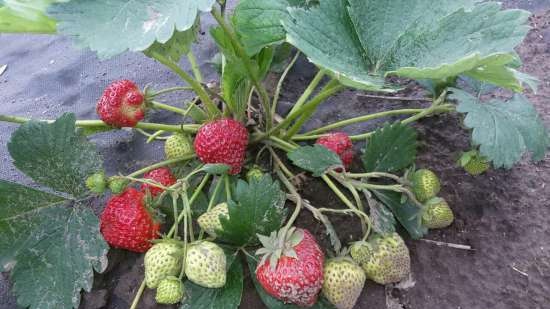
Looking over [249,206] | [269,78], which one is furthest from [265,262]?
[269,78]

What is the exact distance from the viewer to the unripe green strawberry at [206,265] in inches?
29.8

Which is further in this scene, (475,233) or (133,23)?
(475,233)

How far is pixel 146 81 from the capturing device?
1452mm

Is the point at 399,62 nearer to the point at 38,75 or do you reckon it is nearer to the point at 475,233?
the point at 475,233

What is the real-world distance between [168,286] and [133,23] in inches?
15.8

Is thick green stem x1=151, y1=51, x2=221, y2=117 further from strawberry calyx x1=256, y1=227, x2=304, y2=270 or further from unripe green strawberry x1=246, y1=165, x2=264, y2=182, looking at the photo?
strawberry calyx x1=256, y1=227, x2=304, y2=270

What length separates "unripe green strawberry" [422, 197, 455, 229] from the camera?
879 mm

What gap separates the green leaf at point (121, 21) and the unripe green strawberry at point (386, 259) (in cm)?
47

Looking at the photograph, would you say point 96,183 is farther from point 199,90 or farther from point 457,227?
point 457,227

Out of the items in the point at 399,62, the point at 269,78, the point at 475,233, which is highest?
the point at 399,62

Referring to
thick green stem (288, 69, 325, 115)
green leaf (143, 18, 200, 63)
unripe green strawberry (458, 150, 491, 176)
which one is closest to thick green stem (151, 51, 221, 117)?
green leaf (143, 18, 200, 63)

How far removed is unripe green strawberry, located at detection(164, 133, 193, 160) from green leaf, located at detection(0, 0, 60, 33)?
327 mm

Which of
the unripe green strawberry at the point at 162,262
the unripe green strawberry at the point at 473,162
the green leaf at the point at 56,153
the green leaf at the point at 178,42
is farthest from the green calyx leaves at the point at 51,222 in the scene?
the unripe green strawberry at the point at 473,162

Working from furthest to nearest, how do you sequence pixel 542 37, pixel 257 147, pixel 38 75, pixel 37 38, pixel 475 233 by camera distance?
pixel 37 38 < pixel 38 75 < pixel 542 37 < pixel 257 147 < pixel 475 233
